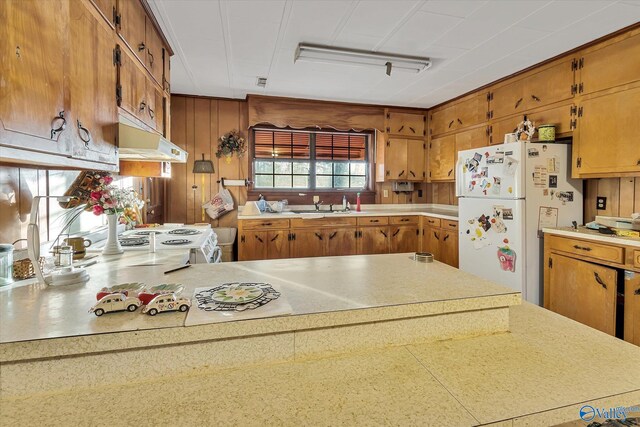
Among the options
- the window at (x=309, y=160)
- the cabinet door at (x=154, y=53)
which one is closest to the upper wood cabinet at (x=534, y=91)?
the window at (x=309, y=160)

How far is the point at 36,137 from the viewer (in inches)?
40.1

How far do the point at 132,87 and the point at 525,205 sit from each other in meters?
3.12

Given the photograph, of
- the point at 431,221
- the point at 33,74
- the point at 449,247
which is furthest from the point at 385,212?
the point at 33,74

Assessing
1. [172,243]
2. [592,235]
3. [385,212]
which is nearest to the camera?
[172,243]

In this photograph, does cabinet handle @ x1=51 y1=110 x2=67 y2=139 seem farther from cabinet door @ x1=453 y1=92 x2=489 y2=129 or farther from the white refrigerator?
cabinet door @ x1=453 y1=92 x2=489 y2=129

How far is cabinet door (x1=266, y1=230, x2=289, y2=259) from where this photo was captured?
4.10 metres

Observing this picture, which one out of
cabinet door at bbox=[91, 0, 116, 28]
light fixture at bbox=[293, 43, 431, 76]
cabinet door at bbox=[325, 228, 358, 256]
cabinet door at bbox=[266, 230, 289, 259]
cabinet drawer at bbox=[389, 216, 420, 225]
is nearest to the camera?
cabinet door at bbox=[91, 0, 116, 28]

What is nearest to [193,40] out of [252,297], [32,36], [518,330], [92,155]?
[92,155]

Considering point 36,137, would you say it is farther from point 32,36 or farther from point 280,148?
point 280,148

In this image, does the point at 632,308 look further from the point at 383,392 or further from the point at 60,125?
the point at 60,125

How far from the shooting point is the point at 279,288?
1223 millimetres

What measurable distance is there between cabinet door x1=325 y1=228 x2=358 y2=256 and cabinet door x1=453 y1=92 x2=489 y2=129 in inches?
77.7

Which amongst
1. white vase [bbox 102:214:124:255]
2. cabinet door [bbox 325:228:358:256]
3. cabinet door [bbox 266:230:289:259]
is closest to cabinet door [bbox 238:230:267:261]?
cabinet door [bbox 266:230:289:259]

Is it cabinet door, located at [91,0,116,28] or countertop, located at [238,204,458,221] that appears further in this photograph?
countertop, located at [238,204,458,221]
